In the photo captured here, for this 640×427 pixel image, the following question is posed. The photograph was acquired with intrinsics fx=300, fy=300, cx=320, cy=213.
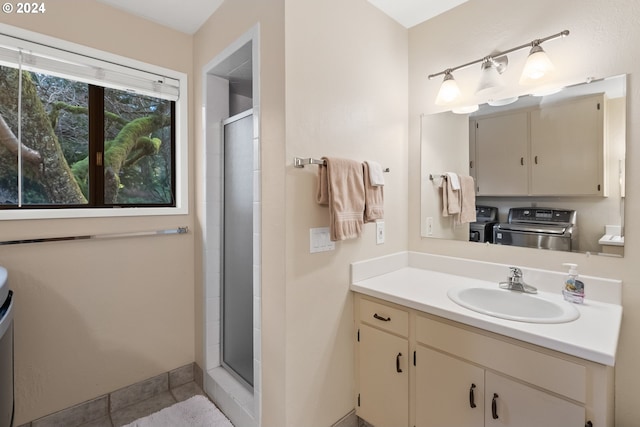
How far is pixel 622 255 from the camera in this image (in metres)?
1.35

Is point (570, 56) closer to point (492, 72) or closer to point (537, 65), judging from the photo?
point (537, 65)

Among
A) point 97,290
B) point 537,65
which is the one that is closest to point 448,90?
point 537,65

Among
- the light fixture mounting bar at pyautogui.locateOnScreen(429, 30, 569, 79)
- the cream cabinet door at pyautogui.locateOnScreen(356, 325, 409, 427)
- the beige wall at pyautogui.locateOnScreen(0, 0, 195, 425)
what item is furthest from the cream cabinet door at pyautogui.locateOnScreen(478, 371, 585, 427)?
the beige wall at pyautogui.locateOnScreen(0, 0, 195, 425)

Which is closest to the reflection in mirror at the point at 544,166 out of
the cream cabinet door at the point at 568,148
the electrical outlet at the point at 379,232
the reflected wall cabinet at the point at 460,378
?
the cream cabinet door at the point at 568,148

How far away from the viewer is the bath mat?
5.75 feet

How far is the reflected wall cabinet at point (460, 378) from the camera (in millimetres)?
1017

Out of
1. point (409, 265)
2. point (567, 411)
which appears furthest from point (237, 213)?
point (567, 411)

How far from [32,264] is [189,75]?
149cm

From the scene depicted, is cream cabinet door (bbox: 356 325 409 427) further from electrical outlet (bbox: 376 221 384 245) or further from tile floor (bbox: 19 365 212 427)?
tile floor (bbox: 19 365 212 427)

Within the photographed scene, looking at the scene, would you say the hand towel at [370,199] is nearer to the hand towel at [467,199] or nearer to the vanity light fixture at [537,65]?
the hand towel at [467,199]

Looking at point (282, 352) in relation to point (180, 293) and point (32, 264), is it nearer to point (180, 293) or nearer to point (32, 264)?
point (180, 293)

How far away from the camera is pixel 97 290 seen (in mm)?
1797

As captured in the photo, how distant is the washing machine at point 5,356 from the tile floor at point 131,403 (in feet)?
1.73

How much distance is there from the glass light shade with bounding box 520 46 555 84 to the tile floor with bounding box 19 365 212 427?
2.74 metres
